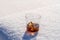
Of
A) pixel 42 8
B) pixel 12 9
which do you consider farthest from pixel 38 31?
pixel 12 9

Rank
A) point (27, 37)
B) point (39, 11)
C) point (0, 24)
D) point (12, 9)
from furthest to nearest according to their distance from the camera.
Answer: point (12, 9), point (39, 11), point (0, 24), point (27, 37)

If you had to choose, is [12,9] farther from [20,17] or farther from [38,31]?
[38,31]

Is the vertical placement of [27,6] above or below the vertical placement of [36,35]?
above

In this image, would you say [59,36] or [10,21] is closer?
[59,36]

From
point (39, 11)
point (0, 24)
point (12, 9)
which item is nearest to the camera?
point (0, 24)

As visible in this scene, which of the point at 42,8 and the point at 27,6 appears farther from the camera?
the point at 27,6

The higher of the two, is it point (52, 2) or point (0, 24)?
point (52, 2)

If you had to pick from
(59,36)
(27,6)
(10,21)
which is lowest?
(59,36)

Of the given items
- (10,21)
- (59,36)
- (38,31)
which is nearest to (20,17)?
(10,21)

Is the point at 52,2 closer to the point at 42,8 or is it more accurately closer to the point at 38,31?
the point at 42,8
